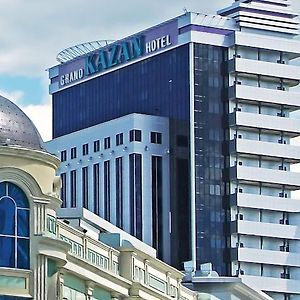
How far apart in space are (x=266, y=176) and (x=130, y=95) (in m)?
19.9

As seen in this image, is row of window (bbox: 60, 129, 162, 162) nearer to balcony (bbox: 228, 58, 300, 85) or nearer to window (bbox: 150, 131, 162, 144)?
window (bbox: 150, 131, 162, 144)

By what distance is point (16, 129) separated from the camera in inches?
2124

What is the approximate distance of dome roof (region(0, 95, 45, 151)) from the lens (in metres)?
53.5

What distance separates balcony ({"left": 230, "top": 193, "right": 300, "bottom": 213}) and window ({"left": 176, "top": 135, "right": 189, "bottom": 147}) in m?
7.76

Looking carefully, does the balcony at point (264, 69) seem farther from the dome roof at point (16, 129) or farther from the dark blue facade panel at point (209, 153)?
the dome roof at point (16, 129)

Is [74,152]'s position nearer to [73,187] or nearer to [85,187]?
[73,187]

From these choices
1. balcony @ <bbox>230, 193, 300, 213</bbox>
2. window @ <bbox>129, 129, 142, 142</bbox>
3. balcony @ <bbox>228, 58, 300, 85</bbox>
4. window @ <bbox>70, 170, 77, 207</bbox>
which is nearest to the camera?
balcony @ <bbox>230, 193, 300, 213</bbox>

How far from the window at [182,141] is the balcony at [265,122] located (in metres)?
5.10

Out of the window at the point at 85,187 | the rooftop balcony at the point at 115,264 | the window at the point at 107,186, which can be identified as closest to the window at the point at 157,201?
the window at the point at 107,186

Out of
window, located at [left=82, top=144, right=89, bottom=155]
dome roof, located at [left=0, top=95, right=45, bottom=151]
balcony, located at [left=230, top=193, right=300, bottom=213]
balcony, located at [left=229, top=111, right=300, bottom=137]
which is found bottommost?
dome roof, located at [left=0, top=95, right=45, bottom=151]

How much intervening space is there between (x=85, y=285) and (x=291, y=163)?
361 ft

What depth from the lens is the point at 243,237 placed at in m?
162

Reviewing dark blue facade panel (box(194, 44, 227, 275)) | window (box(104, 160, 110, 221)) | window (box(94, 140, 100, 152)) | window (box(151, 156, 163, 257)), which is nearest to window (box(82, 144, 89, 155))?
window (box(94, 140, 100, 152))

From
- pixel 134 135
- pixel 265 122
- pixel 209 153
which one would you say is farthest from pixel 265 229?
pixel 134 135
